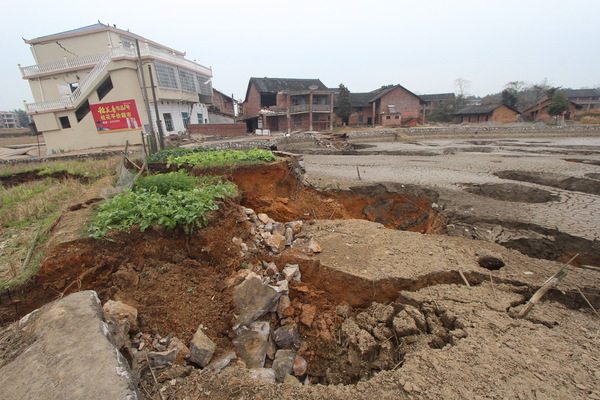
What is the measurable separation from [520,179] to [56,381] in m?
12.3

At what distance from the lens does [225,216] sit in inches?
200

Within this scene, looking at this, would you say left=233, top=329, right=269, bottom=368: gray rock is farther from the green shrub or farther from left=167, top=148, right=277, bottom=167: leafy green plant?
left=167, top=148, right=277, bottom=167: leafy green plant

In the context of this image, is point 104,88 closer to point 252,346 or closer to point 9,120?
point 252,346

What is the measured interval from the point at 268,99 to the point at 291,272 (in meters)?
35.6

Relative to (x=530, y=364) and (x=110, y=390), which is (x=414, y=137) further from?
(x=110, y=390)

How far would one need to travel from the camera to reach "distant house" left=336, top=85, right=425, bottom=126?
37.6 metres

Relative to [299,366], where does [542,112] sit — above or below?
above

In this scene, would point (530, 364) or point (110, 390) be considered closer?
point (110, 390)

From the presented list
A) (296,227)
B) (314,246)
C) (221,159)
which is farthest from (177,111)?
(314,246)

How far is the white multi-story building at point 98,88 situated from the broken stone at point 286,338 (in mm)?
19357

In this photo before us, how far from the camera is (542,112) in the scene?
38812 millimetres

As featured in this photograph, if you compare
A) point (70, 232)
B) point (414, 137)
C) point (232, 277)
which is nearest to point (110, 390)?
point (232, 277)

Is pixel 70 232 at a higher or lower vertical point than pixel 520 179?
higher

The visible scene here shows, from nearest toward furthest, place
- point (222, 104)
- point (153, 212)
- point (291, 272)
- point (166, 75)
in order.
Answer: point (153, 212)
point (291, 272)
point (166, 75)
point (222, 104)
